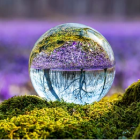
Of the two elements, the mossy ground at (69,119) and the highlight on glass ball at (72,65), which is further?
the highlight on glass ball at (72,65)

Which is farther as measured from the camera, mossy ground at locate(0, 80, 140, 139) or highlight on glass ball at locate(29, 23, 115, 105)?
highlight on glass ball at locate(29, 23, 115, 105)

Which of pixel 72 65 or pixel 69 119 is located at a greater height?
pixel 72 65

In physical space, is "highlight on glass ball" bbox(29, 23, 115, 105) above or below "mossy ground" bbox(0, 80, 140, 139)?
above

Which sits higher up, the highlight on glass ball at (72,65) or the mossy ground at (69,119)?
the highlight on glass ball at (72,65)

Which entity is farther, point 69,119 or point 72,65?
point 72,65
